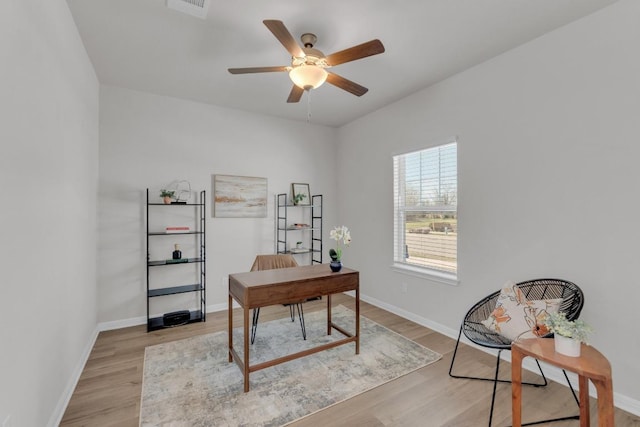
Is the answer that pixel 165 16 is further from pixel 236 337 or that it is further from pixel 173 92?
pixel 236 337

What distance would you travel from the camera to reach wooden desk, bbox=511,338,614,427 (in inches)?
55.1

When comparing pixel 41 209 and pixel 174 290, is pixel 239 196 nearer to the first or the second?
pixel 174 290

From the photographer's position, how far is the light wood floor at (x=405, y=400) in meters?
1.96

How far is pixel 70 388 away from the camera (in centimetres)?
220

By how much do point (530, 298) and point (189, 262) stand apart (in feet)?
11.8

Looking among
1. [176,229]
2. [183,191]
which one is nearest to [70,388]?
[176,229]

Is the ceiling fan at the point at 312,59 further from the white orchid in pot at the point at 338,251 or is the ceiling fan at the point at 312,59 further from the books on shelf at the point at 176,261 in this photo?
the books on shelf at the point at 176,261

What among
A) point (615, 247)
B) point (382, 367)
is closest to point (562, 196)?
point (615, 247)

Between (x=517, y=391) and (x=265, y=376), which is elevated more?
(x=517, y=391)

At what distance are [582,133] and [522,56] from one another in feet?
2.85

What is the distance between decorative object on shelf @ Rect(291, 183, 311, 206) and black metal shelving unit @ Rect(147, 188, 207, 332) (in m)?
1.33

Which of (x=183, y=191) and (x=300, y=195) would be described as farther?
(x=300, y=195)

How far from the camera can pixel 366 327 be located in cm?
346

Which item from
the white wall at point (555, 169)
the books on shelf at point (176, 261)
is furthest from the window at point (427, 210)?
the books on shelf at point (176, 261)
